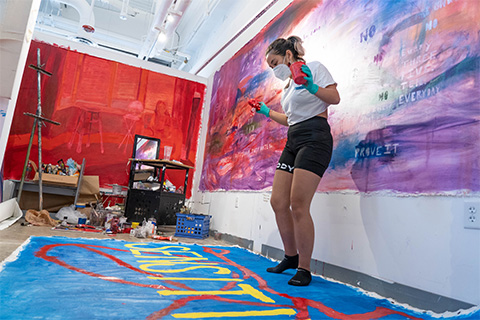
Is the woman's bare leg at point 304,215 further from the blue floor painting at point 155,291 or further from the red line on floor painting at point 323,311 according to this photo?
the red line on floor painting at point 323,311

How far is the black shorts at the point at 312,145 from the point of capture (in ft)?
5.38

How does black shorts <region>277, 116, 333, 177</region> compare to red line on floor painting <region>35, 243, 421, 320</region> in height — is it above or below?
above

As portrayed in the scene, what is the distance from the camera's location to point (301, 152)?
1.69m

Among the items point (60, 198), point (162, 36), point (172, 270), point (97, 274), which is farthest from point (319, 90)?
point (162, 36)

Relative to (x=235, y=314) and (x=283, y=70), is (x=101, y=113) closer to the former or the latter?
(x=283, y=70)

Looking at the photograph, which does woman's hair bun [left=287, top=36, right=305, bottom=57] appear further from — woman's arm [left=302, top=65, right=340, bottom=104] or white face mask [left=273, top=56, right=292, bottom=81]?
woman's arm [left=302, top=65, right=340, bottom=104]

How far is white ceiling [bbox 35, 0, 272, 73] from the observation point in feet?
14.7

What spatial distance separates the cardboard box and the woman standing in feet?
9.28

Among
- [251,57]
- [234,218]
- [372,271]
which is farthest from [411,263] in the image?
[251,57]

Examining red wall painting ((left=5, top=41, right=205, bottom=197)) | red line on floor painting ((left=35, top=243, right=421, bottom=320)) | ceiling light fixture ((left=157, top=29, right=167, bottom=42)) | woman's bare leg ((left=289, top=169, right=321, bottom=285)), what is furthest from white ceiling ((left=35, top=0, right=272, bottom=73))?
red line on floor painting ((left=35, top=243, right=421, bottom=320))

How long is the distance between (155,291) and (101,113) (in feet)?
12.6

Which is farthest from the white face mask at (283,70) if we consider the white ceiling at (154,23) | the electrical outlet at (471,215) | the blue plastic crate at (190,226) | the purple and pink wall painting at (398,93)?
the white ceiling at (154,23)

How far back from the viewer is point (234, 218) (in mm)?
3166

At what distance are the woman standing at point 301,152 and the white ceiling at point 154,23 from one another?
242 centimetres
